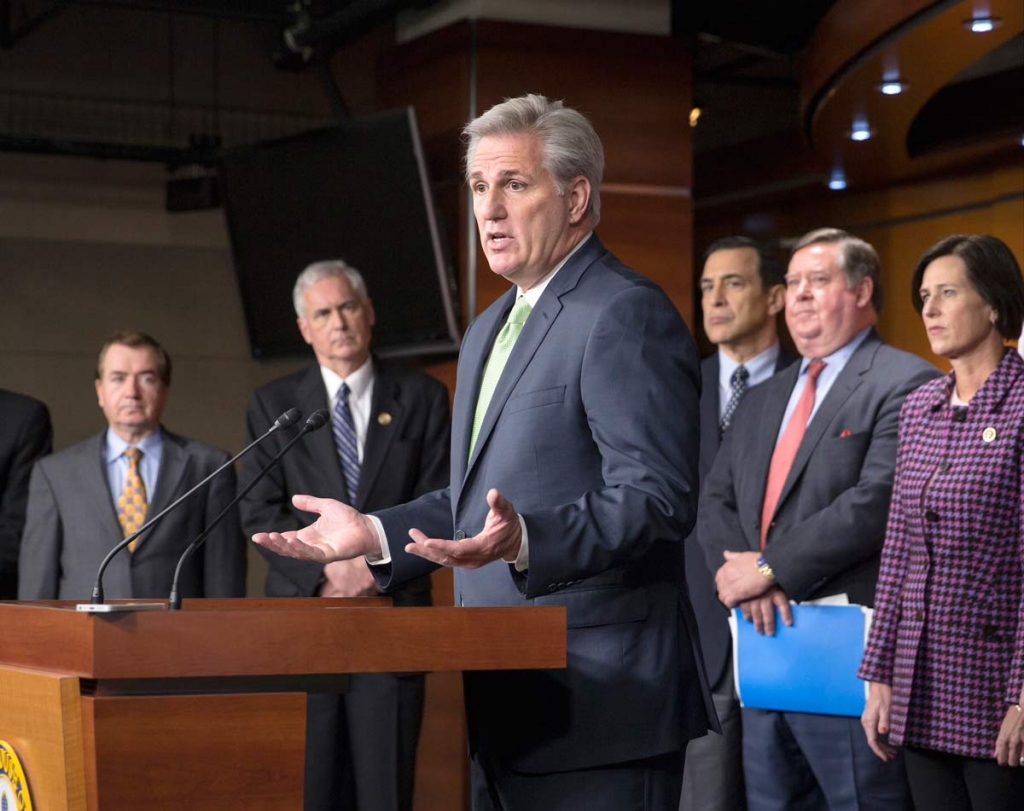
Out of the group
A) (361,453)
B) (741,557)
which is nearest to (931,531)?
(741,557)

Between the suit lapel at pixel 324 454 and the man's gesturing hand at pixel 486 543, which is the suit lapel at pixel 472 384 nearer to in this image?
the man's gesturing hand at pixel 486 543

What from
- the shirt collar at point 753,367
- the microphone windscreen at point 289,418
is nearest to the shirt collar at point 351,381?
the shirt collar at point 753,367

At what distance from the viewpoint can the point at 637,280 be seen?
2162 millimetres

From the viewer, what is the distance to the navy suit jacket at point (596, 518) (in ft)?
6.43

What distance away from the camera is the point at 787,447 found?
3781 mm

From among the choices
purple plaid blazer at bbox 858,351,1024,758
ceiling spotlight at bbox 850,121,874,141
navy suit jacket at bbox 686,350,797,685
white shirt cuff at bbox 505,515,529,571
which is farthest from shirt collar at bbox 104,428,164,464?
ceiling spotlight at bbox 850,121,874,141

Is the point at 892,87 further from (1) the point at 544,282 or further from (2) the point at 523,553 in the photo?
(2) the point at 523,553

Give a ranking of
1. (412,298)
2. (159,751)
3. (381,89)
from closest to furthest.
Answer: (159,751) → (412,298) → (381,89)

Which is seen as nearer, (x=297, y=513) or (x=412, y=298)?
(x=297, y=513)

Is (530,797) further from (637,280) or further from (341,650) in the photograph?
(637,280)

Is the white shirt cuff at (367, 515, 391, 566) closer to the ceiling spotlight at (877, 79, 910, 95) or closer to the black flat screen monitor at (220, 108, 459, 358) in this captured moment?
the black flat screen monitor at (220, 108, 459, 358)

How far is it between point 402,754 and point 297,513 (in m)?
1.70

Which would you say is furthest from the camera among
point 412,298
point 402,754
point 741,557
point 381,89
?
point 381,89

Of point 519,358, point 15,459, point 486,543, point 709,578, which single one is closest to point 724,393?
point 709,578
